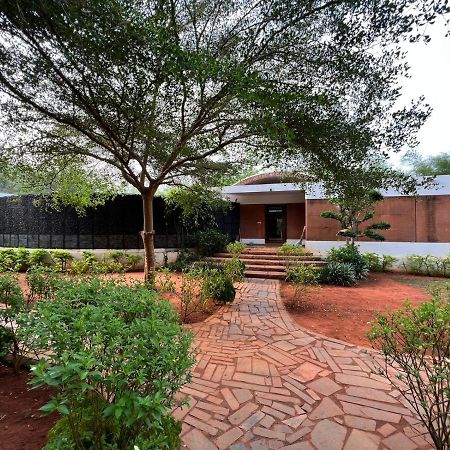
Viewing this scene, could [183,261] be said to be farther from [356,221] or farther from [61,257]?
[356,221]

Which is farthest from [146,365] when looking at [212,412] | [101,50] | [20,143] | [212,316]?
[20,143]

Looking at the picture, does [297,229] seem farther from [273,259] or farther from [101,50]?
[101,50]

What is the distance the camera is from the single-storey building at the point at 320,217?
10109mm

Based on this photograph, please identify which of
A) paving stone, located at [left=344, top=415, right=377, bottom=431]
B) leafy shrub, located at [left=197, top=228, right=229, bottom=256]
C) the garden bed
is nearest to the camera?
paving stone, located at [left=344, top=415, right=377, bottom=431]

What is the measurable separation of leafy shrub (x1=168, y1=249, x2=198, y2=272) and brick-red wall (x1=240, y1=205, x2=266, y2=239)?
19.1ft

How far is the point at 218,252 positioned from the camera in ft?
36.5

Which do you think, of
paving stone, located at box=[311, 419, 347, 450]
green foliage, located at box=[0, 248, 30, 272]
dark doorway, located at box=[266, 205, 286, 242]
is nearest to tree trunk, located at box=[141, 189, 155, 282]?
paving stone, located at box=[311, 419, 347, 450]

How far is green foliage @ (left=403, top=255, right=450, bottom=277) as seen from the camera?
9648 millimetres

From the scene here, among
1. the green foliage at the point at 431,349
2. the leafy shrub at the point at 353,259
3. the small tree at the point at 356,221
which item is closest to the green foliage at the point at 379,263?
the small tree at the point at 356,221

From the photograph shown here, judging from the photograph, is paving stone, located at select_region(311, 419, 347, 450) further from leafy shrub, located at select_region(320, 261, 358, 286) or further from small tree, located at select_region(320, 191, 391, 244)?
small tree, located at select_region(320, 191, 391, 244)


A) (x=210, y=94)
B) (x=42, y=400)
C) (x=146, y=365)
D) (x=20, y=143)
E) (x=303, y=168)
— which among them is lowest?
(x=42, y=400)

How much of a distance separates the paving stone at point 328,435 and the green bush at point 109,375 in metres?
1.17

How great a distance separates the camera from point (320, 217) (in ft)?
38.2

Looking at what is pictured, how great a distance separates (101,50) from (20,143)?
11.1 ft
